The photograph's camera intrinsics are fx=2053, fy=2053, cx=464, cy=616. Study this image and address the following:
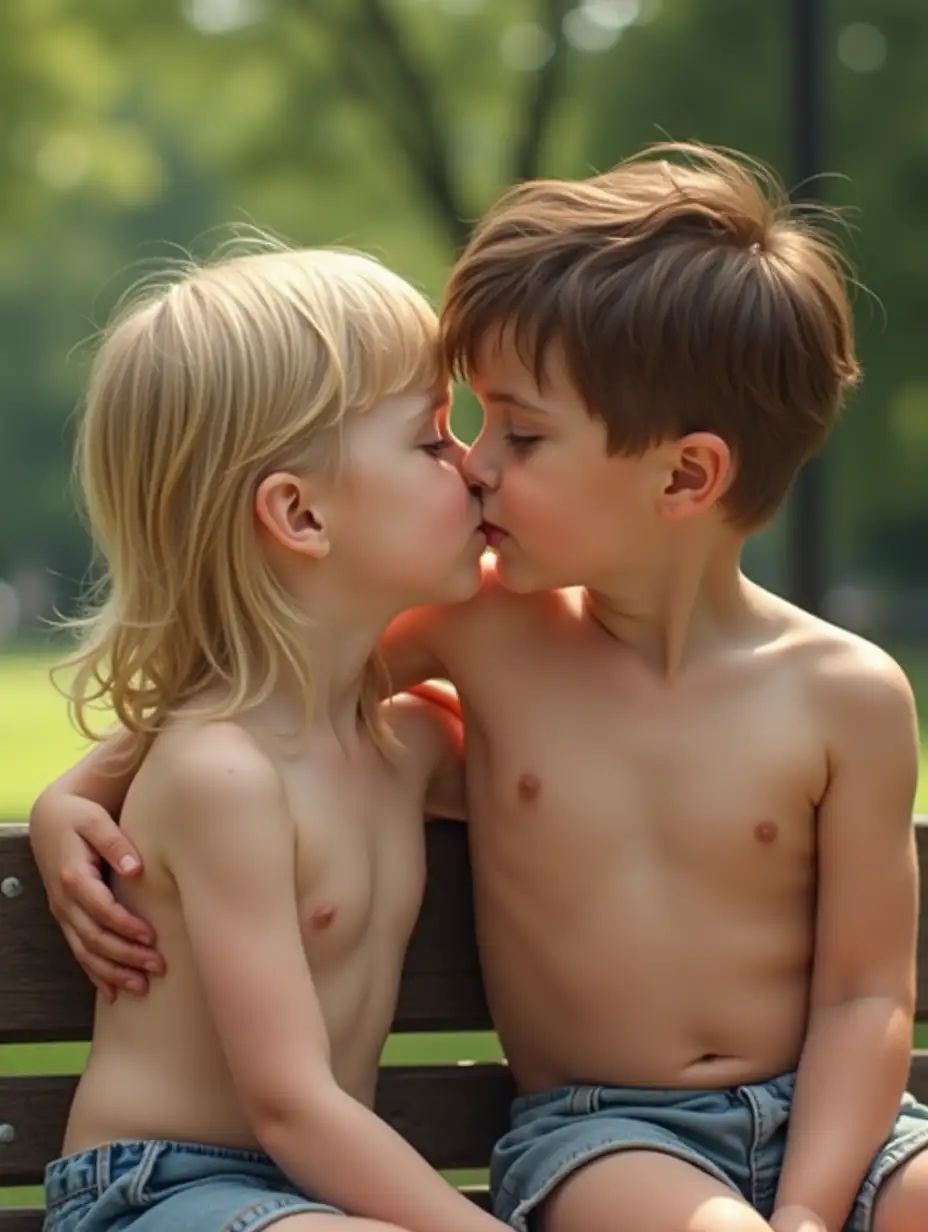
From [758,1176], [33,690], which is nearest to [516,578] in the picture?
[758,1176]

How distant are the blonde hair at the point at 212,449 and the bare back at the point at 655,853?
0.31m

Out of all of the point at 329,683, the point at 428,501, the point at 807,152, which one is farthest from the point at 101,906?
the point at 807,152

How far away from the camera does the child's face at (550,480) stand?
93.4 inches

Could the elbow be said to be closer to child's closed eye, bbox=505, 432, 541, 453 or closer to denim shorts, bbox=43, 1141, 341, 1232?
denim shorts, bbox=43, 1141, 341, 1232

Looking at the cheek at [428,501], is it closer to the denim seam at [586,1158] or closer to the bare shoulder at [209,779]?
the bare shoulder at [209,779]

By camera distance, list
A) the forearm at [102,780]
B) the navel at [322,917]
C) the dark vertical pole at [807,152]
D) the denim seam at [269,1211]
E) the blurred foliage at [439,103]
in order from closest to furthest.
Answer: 1. the denim seam at [269,1211]
2. the navel at [322,917]
3. the forearm at [102,780]
4. the dark vertical pole at [807,152]
5. the blurred foliage at [439,103]

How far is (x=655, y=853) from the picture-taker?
2.43 m

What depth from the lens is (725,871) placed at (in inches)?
95.3

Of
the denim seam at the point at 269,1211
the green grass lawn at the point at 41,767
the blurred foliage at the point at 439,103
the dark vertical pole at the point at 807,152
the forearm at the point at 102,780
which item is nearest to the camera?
the denim seam at the point at 269,1211

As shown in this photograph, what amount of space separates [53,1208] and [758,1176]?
81 centimetres

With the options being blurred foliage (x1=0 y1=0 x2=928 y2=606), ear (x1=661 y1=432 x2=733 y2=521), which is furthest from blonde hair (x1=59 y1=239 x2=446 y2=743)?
blurred foliage (x1=0 y1=0 x2=928 y2=606)

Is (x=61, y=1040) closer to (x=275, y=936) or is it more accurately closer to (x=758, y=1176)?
(x=275, y=936)

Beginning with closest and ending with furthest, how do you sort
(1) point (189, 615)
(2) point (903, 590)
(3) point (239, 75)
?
1. (1) point (189, 615)
2. (3) point (239, 75)
3. (2) point (903, 590)

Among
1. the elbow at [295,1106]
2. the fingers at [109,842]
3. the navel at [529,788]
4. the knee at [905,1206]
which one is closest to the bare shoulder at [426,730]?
the navel at [529,788]
